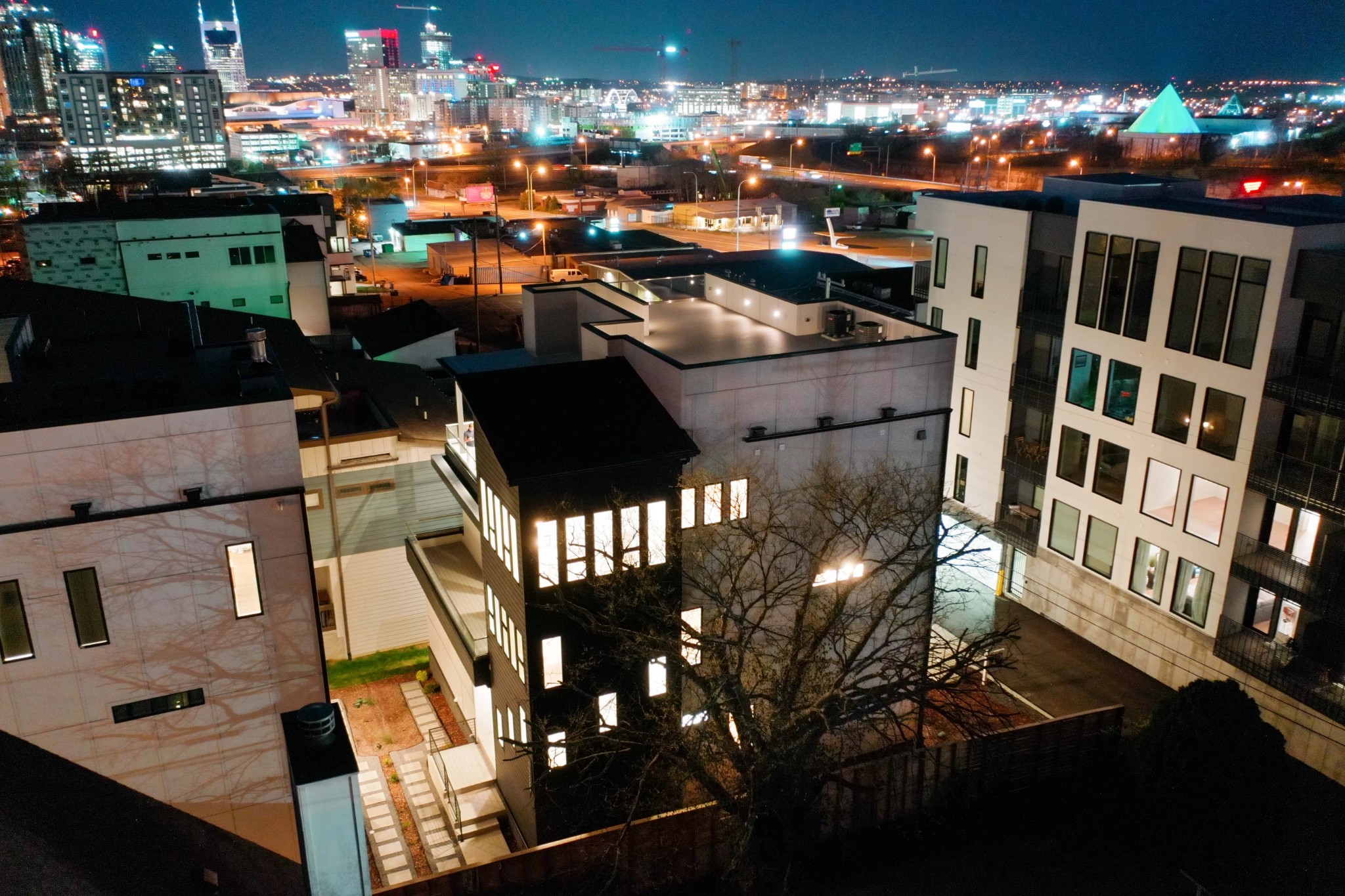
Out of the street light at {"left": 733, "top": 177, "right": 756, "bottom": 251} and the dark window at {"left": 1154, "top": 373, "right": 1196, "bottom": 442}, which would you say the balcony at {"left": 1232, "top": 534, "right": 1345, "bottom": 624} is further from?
the street light at {"left": 733, "top": 177, "right": 756, "bottom": 251}

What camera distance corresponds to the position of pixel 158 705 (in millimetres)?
14180

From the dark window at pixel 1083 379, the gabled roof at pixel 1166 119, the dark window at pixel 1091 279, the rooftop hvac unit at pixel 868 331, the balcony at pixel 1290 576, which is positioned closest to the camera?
the balcony at pixel 1290 576

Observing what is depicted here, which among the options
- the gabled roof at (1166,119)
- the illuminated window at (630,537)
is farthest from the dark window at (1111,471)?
the gabled roof at (1166,119)

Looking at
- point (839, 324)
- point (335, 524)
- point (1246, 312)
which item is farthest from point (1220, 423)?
point (335, 524)

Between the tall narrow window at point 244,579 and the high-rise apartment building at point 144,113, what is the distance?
187826 mm

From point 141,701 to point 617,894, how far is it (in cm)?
803

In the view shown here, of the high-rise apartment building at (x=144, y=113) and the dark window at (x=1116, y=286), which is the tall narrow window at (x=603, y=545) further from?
the high-rise apartment building at (x=144, y=113)

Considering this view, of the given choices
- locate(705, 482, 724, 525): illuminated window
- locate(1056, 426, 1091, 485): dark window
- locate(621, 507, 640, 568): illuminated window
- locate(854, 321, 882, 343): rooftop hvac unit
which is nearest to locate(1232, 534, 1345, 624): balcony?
locate(1056, 426, 1091, 485): dark window

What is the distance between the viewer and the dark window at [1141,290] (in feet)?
71.7

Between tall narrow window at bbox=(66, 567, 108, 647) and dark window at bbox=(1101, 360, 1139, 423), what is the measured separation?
21868 millimetres

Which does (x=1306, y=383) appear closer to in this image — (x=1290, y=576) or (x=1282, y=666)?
(x=1290, y=576)

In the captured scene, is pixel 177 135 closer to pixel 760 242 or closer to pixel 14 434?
pixel 760 242

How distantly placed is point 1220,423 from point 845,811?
40.3ft

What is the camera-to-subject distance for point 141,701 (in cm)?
1409
